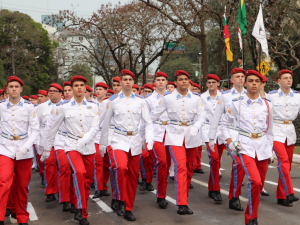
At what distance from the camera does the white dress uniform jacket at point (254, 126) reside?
19.0ft

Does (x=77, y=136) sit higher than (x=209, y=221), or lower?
higher

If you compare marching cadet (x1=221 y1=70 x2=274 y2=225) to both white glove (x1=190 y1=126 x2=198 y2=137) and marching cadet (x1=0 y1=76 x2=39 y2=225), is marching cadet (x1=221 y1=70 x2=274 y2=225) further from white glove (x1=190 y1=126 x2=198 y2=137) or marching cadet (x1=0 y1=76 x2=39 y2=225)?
marching cadet (x1=0 y1=76 x2=39 y2=225)

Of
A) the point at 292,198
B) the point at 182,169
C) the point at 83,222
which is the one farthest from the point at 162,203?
the point at 292,198

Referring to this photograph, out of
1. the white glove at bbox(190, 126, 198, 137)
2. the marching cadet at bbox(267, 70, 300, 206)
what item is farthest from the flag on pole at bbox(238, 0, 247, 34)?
the white glove at bbox(190, 126, 198, 137)

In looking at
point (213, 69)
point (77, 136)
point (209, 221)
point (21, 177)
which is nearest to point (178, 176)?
point (209, 221)

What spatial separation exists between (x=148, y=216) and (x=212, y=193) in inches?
63.6

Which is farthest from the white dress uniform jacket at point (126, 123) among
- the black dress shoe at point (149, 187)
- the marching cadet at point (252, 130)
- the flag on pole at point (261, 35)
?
the flag on pole at point (261, 35)

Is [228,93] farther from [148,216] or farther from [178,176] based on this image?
[148,216]

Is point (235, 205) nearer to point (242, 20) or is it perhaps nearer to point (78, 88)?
point (242, 20)

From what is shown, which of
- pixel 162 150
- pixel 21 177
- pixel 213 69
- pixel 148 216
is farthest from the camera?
pixel 213 69

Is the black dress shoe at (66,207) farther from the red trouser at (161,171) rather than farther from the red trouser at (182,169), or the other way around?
the red trouser at (182,169)

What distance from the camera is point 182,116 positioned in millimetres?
6863

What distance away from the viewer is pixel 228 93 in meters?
7.45

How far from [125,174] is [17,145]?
169cm
